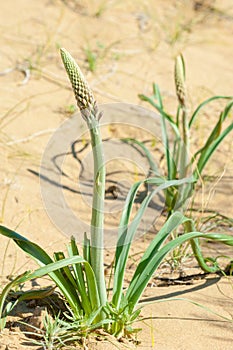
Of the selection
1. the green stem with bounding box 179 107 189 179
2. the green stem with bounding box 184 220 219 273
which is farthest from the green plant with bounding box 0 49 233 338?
the green stem with bounding box 179 107 189 179

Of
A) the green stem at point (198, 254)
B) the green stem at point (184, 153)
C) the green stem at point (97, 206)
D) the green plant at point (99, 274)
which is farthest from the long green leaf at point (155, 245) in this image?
the green stem at point (184, 153)

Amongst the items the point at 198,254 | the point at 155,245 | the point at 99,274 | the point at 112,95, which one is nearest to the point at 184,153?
the point at 198,254

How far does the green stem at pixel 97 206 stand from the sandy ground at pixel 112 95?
216 millimetres

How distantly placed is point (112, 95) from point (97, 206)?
1.92 meters

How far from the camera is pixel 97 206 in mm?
1809

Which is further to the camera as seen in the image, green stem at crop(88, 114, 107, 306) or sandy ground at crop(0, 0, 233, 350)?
sandy ground at crop(0, 0, 233, 350)

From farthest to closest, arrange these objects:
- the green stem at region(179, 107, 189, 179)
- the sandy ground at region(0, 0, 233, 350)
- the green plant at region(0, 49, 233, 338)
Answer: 1. the green stem at region(179, 107, 189, 179)
2. the sandy ground at region(0, 0, 233, 350)
3. the green plant at region(0, 49, 233, 338)

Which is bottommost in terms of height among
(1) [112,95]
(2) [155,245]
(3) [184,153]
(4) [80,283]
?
(4) [80,283]

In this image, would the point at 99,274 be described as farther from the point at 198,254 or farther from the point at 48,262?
the point at 198,254

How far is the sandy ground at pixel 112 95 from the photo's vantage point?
212cm

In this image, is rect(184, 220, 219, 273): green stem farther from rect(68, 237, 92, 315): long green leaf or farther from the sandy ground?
rect(68, 237, 92, 315): long green leaf

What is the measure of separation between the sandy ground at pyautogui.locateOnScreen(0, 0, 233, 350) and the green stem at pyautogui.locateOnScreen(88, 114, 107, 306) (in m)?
0.22

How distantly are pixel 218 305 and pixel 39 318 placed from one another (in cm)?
65

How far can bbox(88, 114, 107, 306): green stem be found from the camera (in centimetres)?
171
